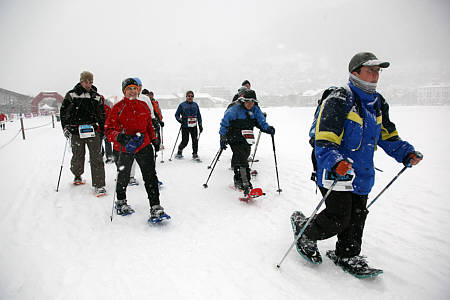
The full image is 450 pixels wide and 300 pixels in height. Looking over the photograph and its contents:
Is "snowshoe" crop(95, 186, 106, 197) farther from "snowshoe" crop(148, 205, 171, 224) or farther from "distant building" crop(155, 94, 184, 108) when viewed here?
"distant building" crop(155, 94, 184, 108)

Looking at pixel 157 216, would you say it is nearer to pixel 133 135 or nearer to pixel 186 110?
pixel 133 135

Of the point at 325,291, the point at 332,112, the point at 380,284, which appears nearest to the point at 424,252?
the point at 380,284

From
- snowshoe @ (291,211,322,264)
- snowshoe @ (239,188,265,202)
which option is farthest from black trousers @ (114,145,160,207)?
snowshoe @ (291,211,322,264)

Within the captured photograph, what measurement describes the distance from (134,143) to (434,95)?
85.2 meters

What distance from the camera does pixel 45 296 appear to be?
2.25 m

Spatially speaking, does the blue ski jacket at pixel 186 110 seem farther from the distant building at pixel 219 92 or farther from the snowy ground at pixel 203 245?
the distant building at pixel 219 92

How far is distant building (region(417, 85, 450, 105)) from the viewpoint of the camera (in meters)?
60.8

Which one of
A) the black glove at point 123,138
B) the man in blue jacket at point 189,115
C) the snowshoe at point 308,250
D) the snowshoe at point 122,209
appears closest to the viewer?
the snowshoe at point 308,250

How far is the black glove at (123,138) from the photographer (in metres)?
3.52

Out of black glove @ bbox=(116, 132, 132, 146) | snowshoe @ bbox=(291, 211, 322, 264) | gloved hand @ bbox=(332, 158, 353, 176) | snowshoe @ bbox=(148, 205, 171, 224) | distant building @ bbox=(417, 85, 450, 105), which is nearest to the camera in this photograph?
gloved hand @ bbox=(332, 158, 353, 176)

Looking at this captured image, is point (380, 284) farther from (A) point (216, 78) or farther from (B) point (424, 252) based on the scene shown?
(A) point (216, 78)

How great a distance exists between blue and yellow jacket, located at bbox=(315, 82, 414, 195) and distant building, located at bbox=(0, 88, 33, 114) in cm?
4974

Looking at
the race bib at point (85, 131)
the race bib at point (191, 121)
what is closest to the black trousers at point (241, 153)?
the race bib at point (85, 131)

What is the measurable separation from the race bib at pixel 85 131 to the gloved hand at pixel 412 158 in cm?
519
